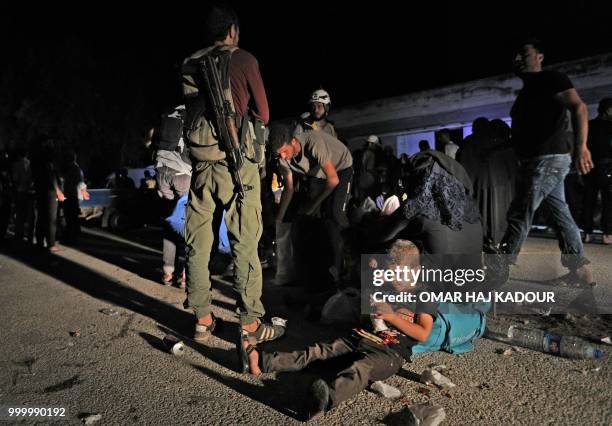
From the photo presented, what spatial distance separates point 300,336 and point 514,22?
441 inches

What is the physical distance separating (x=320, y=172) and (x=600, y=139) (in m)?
4.75

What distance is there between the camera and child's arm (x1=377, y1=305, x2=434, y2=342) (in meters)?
2.47

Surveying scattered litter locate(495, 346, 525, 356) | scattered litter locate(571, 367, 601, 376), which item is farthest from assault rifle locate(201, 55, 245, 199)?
scattered litter locate(571, 367, 601, 376)

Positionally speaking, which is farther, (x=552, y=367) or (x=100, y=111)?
(x=100, y=111)

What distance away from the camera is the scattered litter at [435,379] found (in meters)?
2.29

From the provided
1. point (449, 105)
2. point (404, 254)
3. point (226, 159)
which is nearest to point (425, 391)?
point (404, 254)

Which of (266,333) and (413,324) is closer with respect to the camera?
(413,324)

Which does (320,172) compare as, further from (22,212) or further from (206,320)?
(22,212)

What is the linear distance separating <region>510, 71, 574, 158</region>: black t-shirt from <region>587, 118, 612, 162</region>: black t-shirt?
3.34 meters

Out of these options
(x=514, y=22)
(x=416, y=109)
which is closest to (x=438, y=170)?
(x=416, y=109)

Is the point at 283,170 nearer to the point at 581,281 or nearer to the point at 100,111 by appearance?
the point at 581,281

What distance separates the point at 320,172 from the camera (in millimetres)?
4023

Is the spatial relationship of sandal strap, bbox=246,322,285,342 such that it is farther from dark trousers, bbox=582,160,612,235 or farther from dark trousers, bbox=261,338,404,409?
dark trousers, bbox=582,160,612,235

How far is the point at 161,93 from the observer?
25.7 metres
